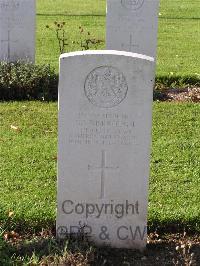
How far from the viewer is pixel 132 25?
391 inches

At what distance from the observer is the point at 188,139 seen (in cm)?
728

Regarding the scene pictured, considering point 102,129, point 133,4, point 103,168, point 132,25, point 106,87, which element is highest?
point 133,4

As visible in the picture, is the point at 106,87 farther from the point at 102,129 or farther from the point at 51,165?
the point at 51,165

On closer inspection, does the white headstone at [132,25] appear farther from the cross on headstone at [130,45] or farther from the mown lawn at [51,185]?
the mown lawn at [51,185]

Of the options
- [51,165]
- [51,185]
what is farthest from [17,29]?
[51,185]

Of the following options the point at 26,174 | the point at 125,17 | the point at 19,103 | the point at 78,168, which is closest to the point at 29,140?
the point at 26,174

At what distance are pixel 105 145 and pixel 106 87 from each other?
41cm

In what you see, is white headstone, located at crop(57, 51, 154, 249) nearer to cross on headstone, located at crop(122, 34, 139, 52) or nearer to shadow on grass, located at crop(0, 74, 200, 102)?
shadow on grass, located at crop(0, 74, 200, 102)

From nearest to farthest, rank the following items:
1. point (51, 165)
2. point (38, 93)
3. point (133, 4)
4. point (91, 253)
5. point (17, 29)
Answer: point (91, 253) < point (51, 165) < point (38, 93) < point (133, 4) < point (17, 29)

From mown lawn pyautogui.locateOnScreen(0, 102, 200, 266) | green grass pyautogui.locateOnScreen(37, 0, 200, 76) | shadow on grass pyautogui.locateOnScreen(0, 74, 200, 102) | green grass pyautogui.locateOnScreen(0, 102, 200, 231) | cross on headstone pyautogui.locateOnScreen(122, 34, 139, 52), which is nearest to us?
mown lawn pyautogui.locateOnScreen(0, 102, 200, 266)

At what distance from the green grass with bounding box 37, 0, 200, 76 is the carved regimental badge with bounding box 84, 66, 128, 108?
6.40m

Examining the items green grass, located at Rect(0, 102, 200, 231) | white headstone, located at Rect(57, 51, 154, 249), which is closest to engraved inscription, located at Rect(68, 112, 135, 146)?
white headstone, located at Rect(57, 51, 154, 249)

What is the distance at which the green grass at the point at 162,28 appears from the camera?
40.7 ft

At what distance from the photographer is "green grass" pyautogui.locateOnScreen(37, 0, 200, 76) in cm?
1241
